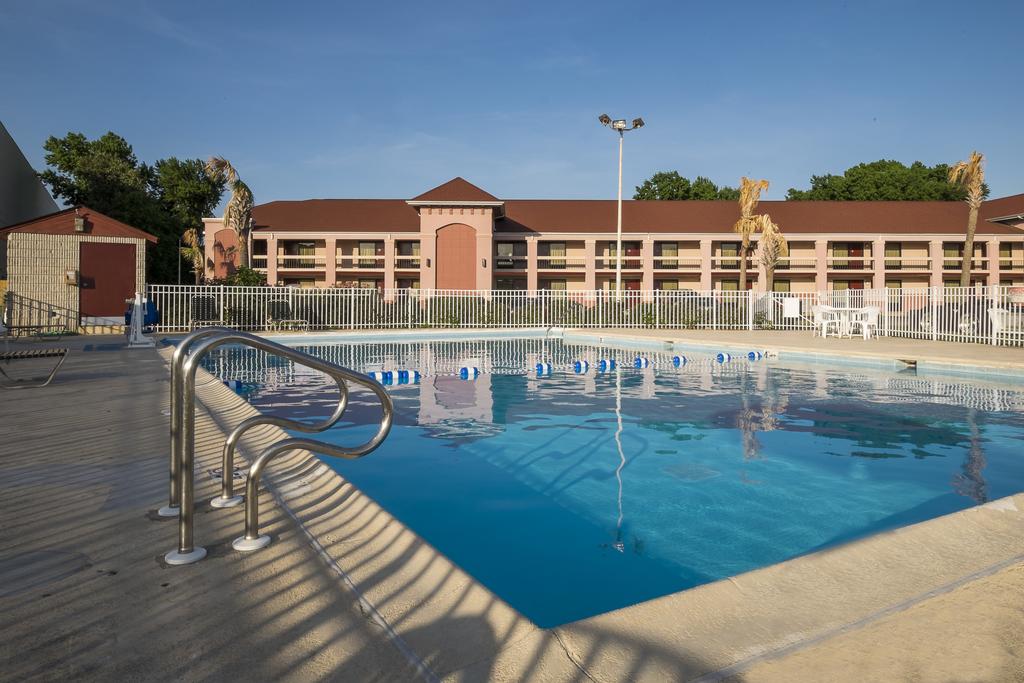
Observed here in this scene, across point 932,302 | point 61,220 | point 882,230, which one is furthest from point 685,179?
point 61,220

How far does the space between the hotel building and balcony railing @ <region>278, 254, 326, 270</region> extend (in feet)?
0.25

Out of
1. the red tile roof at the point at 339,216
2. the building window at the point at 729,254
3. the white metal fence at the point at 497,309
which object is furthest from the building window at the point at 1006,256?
the red tile roof at the point at 339,216

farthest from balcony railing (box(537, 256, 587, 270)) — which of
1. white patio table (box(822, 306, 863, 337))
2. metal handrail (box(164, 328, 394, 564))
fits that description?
metal handrail (box(164, 328, 394, 564))

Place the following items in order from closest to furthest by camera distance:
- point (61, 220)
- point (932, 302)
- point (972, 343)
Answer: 1. point (972, 343)
2. point (932, 302)
3. point (61, 220)

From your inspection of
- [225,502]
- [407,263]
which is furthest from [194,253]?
[225,502]

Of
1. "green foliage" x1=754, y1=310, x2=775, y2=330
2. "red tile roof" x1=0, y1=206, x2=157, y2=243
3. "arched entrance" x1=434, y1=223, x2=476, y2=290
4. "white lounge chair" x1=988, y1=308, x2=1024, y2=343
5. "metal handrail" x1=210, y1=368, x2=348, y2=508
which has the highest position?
"arched entrance" x1=434, y1=223, x2=476, y2=290

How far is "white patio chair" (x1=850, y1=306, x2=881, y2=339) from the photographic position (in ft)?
60.1

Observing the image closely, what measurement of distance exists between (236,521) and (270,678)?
58.3 inches

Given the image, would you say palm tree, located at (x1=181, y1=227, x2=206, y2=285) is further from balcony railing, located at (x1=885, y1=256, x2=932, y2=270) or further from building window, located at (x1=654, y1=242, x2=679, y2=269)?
balcony railing, located at (x1=885, y1=256, x2=932, y2=270)

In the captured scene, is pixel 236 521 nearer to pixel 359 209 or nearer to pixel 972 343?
pixel 972 343

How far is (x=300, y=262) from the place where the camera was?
1612 inches

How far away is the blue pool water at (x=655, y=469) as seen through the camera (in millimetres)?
3791

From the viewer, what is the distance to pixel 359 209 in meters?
43.0

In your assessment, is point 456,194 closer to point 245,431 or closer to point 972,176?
point 972,176
